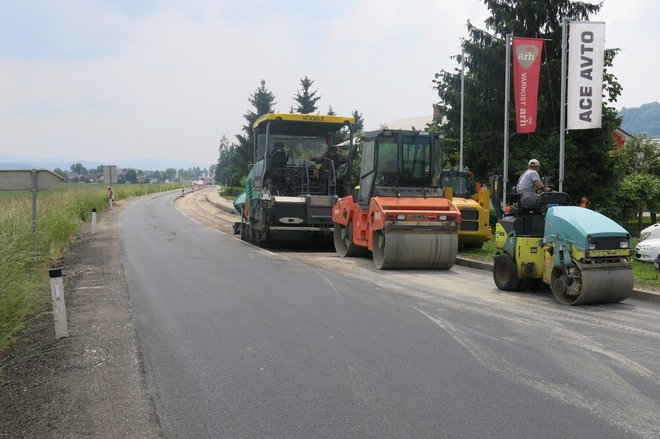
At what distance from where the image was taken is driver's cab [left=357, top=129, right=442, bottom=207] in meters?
13.3

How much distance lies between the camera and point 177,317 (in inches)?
313

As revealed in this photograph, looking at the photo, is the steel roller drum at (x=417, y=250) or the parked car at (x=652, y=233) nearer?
the steel roller drum at (x=417, y=250)

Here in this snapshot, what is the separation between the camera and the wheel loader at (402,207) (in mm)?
12375

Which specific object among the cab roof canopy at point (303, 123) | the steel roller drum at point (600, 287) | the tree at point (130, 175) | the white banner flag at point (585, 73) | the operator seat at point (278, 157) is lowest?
the steel roller drum at point (600, 287)

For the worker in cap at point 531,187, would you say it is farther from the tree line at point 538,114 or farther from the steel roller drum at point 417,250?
the tree line at point 538,114

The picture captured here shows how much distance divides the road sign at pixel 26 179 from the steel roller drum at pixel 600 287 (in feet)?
34.1

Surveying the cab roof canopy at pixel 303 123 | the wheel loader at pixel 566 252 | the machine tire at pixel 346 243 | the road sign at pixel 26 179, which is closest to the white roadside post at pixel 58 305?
the road sign at pixel 26 179

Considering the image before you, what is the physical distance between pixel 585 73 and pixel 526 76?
258 centimetres

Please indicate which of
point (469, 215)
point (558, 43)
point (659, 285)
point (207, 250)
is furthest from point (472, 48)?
point (659, 285)

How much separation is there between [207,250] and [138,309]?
809 centimetres

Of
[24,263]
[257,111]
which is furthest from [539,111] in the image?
[257,111]

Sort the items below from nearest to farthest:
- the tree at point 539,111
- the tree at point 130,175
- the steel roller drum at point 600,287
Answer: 1. the steel roller drum at point 600,287
2. the tree at point 539,111
3. the tree at point 130,175

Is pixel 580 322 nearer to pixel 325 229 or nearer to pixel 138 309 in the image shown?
pixel 138 309

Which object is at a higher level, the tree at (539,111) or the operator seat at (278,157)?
the tree at (539,111)
